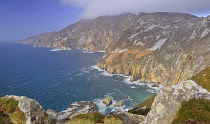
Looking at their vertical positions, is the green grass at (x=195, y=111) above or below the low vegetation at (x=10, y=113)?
above

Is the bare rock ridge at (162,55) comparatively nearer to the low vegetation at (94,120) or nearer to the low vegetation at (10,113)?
the low vegetation at (94,120)

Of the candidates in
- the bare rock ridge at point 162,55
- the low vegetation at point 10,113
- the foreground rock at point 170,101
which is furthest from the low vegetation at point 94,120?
the bare rock ridge at point 162,55

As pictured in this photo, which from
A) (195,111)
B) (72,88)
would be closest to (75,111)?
(195,111)

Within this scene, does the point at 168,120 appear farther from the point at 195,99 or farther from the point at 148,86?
the point at 148,86

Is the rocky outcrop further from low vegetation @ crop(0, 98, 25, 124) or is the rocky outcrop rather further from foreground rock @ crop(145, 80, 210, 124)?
foreground rock @ crop(145, 80, 210, 124)

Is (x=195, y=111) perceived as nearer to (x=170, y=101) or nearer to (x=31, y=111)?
(x=170, y=101)

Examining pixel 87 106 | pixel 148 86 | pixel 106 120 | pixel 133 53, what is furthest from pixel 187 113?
pixel 133 53

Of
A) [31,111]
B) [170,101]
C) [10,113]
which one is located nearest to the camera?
[170,101]
